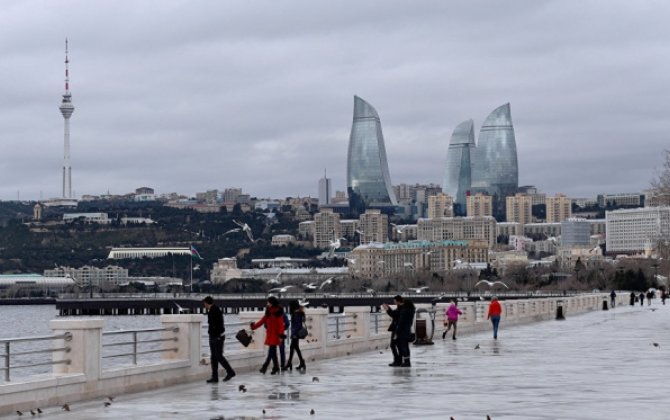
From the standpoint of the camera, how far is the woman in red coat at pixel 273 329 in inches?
1214

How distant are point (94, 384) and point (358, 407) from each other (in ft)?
17.5

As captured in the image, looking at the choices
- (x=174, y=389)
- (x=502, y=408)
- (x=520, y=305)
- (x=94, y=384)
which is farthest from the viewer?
(x=520, y=305)

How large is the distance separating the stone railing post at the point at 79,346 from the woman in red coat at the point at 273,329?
5.47 m

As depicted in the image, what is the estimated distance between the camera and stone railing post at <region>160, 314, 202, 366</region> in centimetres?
2968

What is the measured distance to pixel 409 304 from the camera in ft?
108

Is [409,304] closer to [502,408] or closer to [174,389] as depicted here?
[174,389]

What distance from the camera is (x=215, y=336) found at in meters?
28.8

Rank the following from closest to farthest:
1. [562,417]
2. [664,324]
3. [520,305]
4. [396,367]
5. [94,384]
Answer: [562,417] < [94,384] < [396,367] < [664,324] < [520,305]

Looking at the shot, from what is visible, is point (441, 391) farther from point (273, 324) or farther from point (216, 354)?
point (273, 324)

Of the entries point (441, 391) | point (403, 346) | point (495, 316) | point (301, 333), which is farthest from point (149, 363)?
point (495, 316)

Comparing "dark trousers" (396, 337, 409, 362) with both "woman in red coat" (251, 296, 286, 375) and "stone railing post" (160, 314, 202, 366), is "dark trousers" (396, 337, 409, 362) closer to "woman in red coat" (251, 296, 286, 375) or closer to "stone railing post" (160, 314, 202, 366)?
"woman in red coat" (251, 296, 286, 375)

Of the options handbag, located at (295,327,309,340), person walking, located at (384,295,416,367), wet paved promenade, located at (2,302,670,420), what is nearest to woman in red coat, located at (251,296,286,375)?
wet paved promenade, located at (2,302,670,420)

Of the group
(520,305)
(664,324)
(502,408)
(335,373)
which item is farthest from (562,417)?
(520,305)

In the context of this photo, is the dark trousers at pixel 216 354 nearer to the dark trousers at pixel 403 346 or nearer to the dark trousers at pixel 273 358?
the dark trousers at pixel 273 358
